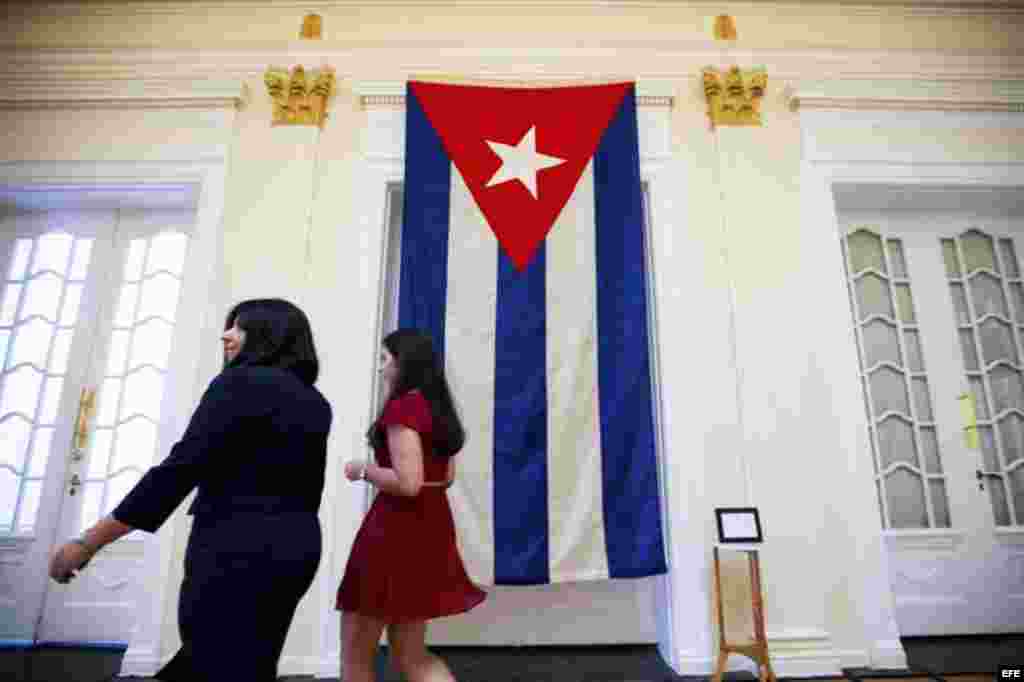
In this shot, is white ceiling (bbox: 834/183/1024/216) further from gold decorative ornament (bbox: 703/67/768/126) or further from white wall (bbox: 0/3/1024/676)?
gold decorative ornament (bbox: 703/67/768/126)

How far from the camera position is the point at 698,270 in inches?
117

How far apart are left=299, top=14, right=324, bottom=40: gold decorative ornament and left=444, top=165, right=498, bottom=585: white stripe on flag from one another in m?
1.25

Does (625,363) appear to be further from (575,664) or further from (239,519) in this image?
(239,519)

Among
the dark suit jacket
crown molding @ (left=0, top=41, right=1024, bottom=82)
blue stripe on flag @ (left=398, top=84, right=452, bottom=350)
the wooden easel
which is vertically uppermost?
crown molding @ (left=0, top=41, right=1024, bottom=82)

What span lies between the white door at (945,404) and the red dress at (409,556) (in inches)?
102

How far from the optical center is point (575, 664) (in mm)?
2574

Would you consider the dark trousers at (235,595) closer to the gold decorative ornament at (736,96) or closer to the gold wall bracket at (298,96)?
the gold wall bracket at (298,96)

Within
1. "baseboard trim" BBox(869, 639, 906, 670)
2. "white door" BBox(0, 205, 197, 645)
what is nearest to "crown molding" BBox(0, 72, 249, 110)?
"white door" BBox(0, 205, 197, 645)

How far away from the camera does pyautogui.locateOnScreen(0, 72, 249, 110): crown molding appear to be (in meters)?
3.15

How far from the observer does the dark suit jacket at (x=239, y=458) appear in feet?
3.62

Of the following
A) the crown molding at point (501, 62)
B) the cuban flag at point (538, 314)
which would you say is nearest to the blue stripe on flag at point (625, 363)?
the cuban flag at point (538, 314)

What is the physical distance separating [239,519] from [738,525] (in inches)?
81.5

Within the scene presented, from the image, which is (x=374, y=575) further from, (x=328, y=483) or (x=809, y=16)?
(x=809, y=16)

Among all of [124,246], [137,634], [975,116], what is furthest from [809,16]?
[137,634]
